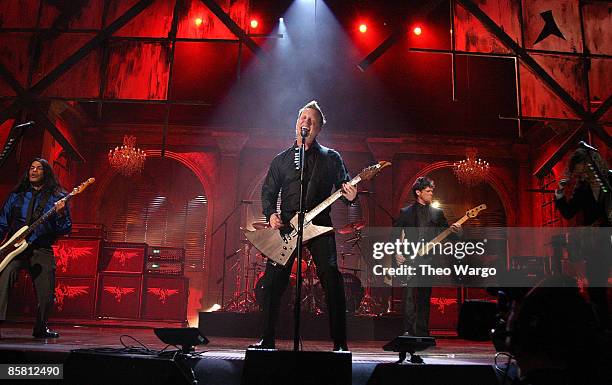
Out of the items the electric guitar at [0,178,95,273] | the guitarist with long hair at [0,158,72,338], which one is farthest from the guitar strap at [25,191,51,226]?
the electric guitar at [0,178,95,273]

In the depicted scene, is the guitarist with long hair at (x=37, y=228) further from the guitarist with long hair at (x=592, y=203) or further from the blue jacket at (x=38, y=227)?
the guitarist with long hair at (x=592, y=203)

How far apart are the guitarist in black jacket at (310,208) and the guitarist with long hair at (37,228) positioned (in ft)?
8.91

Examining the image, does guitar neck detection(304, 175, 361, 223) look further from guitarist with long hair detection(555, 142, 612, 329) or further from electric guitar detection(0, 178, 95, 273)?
electric guitar detection(0, 178, 95, 273)

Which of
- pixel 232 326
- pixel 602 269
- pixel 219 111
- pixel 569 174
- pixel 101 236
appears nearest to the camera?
pixel 602 269

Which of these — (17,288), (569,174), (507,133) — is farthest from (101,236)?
(507,133)

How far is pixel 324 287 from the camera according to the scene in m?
3.79

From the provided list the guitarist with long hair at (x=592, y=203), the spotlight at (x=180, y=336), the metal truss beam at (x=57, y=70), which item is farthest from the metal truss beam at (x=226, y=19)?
the spotlight at (x=180, y=336)

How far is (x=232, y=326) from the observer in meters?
6.86

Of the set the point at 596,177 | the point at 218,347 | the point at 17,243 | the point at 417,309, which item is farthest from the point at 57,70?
the point at 596,177

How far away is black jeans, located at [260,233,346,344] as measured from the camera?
3709 mm

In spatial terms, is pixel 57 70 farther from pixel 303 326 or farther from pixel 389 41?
pixel 303 326

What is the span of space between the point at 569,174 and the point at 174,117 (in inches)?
382

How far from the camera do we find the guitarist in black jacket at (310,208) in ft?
12.3

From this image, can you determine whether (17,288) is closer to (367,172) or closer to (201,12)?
(201,12)
